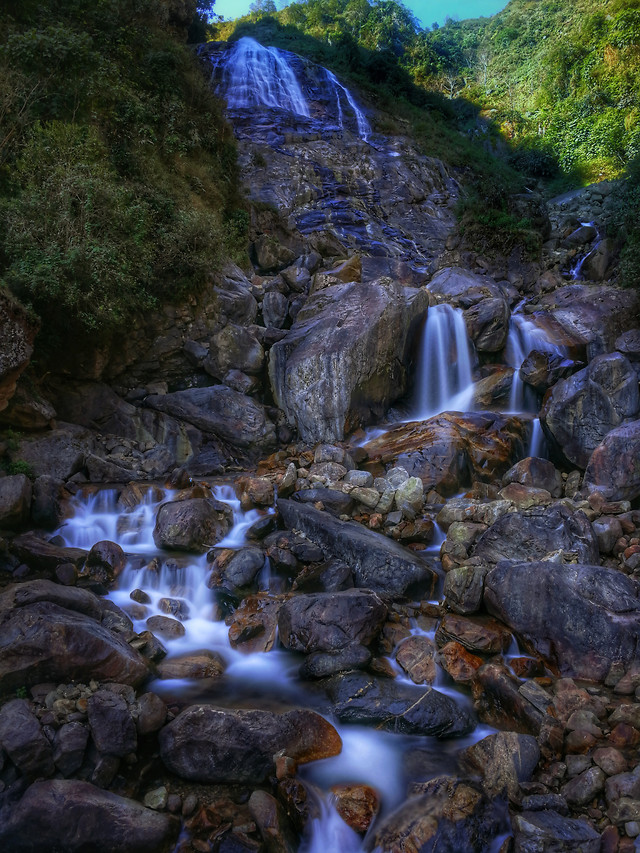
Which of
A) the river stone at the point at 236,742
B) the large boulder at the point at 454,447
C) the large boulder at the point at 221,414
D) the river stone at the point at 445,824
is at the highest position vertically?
the large boulder at the point at 221,414

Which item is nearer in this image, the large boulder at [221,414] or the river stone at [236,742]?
the river stone at [236,742]

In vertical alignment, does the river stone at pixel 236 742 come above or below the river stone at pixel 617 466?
below

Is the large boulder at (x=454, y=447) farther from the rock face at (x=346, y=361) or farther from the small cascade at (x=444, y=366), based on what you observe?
the small cascade at (x=444, y=366)

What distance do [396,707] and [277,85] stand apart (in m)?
30.7

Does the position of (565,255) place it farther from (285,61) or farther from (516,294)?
(285,61)

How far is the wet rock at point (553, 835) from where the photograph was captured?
3623 millimetres

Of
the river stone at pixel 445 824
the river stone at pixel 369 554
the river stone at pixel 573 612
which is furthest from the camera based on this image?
the river stone at pixel 369 554

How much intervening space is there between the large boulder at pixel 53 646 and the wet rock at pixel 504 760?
3212 millimetres

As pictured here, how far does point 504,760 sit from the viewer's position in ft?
14.2

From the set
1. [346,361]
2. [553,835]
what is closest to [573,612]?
[553,835]

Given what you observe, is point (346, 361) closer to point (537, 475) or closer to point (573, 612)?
point (537, 475)

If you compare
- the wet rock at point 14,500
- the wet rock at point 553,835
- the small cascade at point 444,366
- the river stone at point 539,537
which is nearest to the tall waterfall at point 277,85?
the small cascade at point 444,366

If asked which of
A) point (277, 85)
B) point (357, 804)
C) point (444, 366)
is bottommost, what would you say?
point (357, 804)

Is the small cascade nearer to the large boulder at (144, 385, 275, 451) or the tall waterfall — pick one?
the large boulder at (144, 385, 275, 451)
